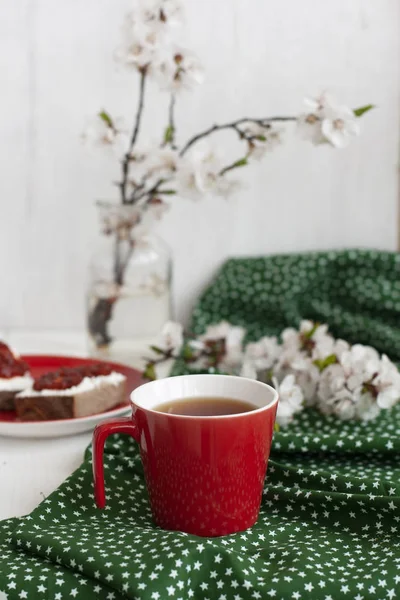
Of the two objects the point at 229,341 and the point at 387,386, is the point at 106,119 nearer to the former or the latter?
the point at 229,341

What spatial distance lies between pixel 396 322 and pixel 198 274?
0.37 meters

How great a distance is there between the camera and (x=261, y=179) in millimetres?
1320

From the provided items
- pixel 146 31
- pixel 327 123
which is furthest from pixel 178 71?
pixel 327 123

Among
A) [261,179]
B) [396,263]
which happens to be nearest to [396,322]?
[396,263]

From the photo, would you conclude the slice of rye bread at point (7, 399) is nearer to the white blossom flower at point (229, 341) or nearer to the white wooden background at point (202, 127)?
the white blossom flower at point (229, 341)

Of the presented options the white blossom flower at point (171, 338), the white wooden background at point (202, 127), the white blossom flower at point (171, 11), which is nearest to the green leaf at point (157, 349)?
the white blossom flower at point (171, 338)

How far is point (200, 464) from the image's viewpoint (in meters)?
0.63

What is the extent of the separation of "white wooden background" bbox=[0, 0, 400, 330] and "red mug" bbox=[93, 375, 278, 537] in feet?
2.32

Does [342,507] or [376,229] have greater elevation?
[376,229]

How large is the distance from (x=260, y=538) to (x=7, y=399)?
42 cm

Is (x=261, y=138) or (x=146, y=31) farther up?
(x=146, y=31)

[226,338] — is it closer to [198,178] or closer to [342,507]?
[198,178]

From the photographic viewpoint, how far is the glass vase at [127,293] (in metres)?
1.18

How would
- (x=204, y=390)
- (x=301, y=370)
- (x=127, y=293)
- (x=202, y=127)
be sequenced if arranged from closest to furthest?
(x=204, y=390) → (x=301, y=370) → (x=127, y=293) → (x=202, y=127)
